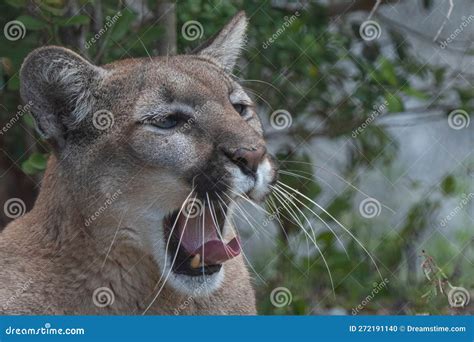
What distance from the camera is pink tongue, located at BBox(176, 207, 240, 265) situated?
510 centimetres

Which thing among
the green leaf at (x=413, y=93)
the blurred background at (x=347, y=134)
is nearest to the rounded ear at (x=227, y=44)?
the blurred background at (x=347, y=134)

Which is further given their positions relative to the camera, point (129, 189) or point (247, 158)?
point (129, 189)

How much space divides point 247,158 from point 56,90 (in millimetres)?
1021

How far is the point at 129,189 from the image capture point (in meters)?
5.09

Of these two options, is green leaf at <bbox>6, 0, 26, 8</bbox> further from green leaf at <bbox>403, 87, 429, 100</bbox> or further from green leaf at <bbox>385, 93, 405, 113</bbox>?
green leaf at <bbox>403, 87, 429, 100</bbox>

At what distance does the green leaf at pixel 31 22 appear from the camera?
6.10 metres

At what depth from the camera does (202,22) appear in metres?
6.98

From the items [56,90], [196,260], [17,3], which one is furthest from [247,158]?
[17,3]

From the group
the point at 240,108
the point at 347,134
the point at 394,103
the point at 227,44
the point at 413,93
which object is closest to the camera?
the point at 240,108

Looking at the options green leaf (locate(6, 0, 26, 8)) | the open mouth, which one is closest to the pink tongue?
the open mouth

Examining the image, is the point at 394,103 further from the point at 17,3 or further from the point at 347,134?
the point at 17,3

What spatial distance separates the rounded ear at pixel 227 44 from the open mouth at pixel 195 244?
1045 mm

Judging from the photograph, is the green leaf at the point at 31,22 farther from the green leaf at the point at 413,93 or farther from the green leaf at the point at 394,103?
the green leaf at the point at 413,93

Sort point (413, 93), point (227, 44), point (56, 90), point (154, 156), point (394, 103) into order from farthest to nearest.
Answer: point (413, 93)
point (394, 103)
point (227, 44)
point (56, 90)
point (154, 156)
